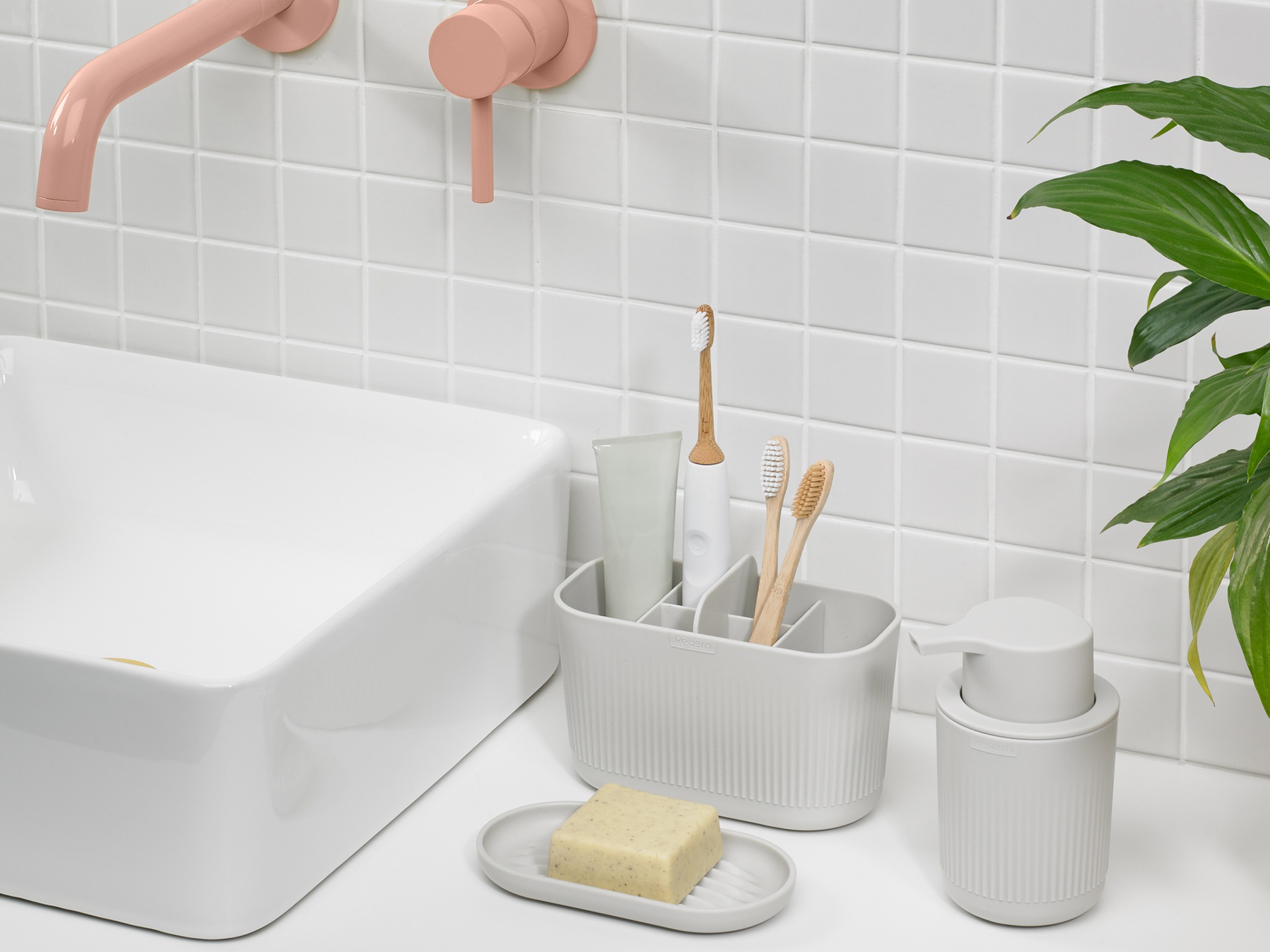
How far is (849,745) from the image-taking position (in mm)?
948

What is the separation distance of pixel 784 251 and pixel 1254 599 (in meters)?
0.46

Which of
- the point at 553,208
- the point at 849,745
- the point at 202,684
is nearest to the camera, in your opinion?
the point at 202,684

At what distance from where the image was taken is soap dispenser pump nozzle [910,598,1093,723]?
2.70 ft

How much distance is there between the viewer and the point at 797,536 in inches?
38.5

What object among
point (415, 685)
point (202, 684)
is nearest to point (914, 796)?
point (415, 685)

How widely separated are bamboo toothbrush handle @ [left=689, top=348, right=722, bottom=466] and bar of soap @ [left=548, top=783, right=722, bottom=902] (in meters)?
0.24

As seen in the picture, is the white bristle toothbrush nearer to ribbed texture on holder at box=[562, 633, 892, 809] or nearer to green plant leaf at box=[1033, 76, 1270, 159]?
ribbed texture on holder at box=[562, 633, 892, 809]

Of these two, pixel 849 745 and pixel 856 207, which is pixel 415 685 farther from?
pixel 856 207

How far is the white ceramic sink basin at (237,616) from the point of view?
2.69 ft

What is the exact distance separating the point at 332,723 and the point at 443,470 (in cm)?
30

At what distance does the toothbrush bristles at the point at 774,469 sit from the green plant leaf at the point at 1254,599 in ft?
1.13

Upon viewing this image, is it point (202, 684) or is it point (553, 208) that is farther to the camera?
point (553, 208)

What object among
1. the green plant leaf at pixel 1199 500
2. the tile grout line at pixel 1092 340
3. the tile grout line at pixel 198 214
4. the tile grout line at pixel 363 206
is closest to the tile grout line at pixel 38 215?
the tile grout line at pixel 198 214

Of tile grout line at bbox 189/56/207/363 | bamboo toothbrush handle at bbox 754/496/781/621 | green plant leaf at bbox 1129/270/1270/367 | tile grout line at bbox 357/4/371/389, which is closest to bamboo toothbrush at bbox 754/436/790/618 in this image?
bamboo toothbrush handle at bbox 754/496/781/621
